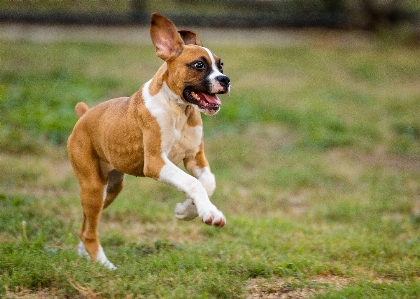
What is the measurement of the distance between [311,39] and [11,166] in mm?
11180

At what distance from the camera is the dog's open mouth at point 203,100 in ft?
17.6

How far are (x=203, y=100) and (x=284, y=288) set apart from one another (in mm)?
1576

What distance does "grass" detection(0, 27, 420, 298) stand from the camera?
18.0ft

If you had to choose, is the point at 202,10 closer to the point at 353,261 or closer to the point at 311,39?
the point at 311,39

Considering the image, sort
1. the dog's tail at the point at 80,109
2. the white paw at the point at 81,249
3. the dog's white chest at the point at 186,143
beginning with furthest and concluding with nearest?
the dog's tail at the point at 80,109, the white paw at the point at 81,249, the dog's white chest at the point at 186,143

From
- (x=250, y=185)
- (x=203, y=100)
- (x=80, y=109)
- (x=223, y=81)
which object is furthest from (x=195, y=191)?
(x=250, y=185)

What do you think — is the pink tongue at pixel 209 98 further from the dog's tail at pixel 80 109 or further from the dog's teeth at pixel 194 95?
the dog's tail at pixel 80 109

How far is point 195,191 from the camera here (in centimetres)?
527

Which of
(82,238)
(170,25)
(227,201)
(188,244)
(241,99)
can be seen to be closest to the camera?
(170,25)

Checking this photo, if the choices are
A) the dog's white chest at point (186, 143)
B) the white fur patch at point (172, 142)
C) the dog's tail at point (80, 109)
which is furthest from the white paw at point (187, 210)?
the dog's tail at point (80, 109)

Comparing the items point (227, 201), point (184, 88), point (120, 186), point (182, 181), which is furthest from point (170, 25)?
point (227, 201)

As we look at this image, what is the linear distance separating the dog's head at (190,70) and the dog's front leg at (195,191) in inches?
20.2

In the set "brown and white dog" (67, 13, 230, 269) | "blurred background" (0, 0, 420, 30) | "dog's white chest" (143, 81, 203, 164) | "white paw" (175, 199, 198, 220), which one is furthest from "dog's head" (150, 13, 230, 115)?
"blurred background" (0, 0, 420, 30)

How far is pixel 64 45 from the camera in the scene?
16.3m
